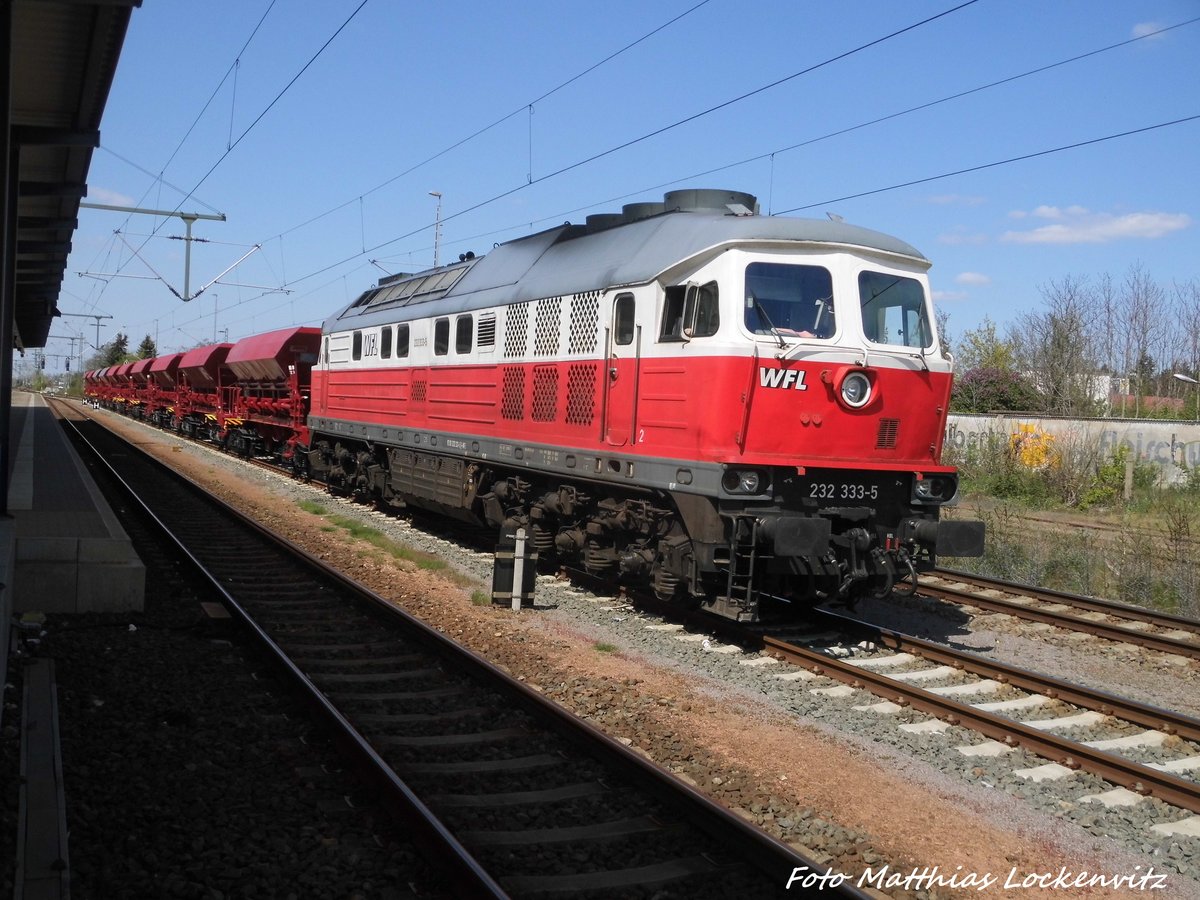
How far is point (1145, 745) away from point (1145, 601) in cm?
655

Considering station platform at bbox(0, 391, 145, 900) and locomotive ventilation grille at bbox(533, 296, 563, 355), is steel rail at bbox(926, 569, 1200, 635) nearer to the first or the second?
locomotive ventilation grille at bbox(533, 296, 563, 355)

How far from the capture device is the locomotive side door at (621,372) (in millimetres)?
9867

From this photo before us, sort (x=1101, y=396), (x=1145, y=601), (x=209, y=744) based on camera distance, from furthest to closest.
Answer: (x=1101, y=396) < (x=1145, y=601) < (x=209, y=744)

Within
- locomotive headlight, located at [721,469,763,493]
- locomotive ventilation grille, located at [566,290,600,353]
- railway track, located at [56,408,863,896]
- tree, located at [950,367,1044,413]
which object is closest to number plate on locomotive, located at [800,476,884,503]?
locomotive headlight, located at [721,469,763,493]

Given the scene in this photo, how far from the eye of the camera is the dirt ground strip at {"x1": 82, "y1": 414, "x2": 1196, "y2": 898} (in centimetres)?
520

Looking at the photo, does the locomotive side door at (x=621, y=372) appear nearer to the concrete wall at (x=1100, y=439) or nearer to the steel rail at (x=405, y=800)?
the steel rail at (x=405, y=800)

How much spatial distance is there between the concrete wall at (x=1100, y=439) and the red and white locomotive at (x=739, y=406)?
15174 mm

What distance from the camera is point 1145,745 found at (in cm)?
716

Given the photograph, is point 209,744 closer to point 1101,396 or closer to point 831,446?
point 831,446

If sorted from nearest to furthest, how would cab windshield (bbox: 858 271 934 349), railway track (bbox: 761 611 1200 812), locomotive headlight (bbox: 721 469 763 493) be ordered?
railway track (bbox: 761 611 1200 812) < locomotive headlight (bbox: 721 469 763 493) < cab windshield (bbox: 858 271 934 349)

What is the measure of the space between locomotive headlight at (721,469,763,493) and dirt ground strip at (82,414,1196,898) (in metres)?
1.60

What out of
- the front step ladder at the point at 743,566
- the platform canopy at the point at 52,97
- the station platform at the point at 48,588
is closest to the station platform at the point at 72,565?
the station platform at the point at 48,588

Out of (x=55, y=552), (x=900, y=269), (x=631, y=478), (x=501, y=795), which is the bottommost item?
(x=501, y=795)

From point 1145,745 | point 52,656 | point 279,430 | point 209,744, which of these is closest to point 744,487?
point 1145,745
